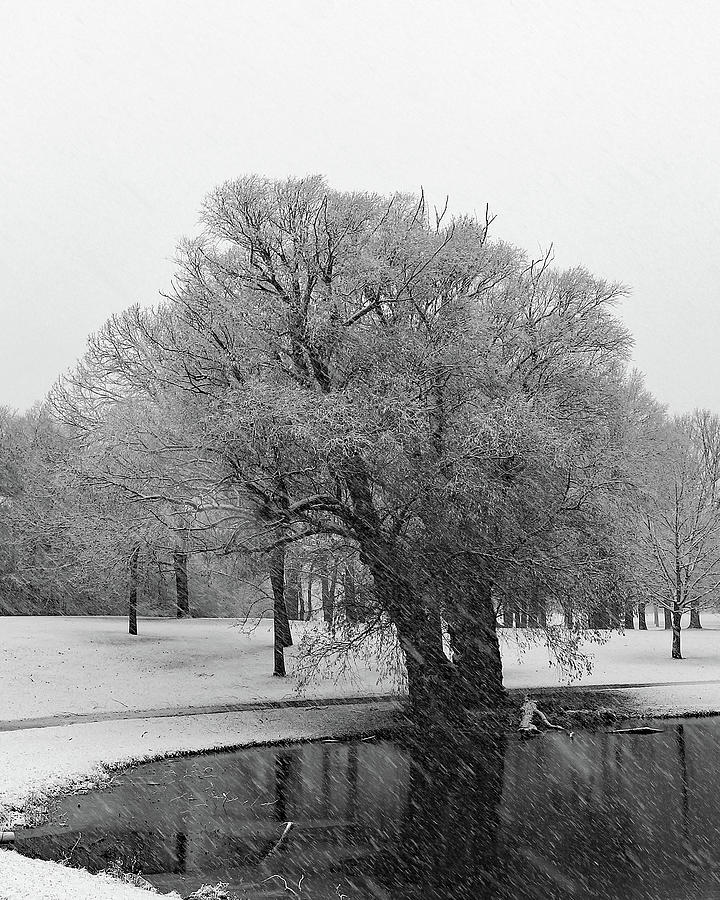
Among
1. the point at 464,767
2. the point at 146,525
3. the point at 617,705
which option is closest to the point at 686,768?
the point at 464,767

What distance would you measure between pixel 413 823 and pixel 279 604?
11955 mm

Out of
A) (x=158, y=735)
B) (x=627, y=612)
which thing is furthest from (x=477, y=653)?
(x=627, y=612)

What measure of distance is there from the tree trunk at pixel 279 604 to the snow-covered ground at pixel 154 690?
0.63 meters

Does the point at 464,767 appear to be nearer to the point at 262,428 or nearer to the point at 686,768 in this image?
the point at 686,768

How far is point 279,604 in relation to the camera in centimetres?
2352

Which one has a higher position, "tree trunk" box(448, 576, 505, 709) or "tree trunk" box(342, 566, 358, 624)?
"tree trunk" box(342, 566, 358, 624)

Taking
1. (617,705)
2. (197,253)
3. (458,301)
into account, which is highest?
(197,253)

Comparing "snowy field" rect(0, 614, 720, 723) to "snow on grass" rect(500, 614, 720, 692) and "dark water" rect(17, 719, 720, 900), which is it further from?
"dark water" rect(17, 719, 720, 900)

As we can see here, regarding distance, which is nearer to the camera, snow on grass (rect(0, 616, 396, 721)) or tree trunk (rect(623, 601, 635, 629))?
tree trunk (rect(623, 601, 635, 629))

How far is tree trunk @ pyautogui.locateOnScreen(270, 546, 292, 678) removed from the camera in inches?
824

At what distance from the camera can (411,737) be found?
18.1 metres

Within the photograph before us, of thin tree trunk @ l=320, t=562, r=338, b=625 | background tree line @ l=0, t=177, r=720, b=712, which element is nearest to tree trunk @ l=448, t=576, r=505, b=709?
background tree line @ l=0, t=177, r=720, b=712

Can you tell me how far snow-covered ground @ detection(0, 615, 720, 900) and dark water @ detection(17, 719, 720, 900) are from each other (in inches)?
39.8

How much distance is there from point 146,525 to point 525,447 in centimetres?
905
